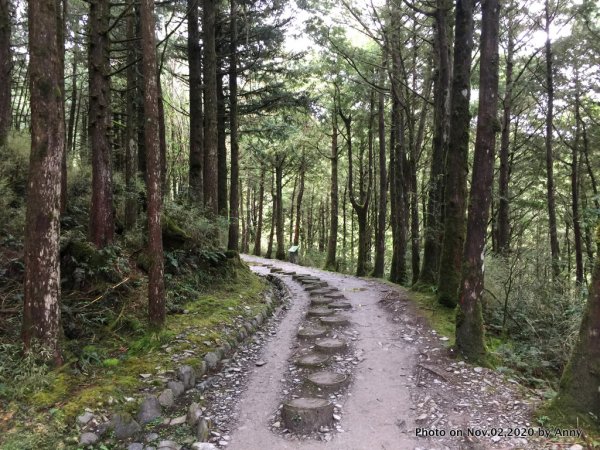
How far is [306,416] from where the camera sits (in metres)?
4.62

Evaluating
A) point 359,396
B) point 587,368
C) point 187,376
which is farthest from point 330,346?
point 587,368

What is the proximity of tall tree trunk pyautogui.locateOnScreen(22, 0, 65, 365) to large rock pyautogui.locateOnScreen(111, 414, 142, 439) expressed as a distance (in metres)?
1.16

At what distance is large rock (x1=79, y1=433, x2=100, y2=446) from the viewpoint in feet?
12.9

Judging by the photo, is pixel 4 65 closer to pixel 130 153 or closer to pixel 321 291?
pixel 130 153

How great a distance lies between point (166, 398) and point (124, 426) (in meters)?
0.68

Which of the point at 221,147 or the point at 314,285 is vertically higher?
the point at 221,147

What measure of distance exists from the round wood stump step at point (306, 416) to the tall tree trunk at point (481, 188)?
105 inches

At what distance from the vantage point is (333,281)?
14094 millimetres

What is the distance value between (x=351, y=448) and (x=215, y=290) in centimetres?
591

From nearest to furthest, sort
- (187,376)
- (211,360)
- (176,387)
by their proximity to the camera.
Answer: (176,387) → (187,376) → (211,360)

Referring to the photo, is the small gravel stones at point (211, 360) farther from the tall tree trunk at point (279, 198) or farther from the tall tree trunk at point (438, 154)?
the tall tree trunk at point (279, 198)

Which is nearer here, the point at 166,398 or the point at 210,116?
the point at 166,398

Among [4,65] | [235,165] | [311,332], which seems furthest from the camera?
[235,165]

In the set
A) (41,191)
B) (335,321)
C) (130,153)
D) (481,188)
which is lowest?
(335,321)
